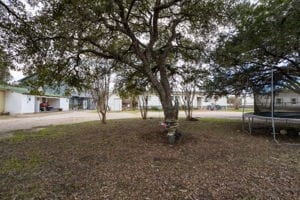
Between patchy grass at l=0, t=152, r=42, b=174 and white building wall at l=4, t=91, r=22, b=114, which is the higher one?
white building wall at l=4, t=91, r=22, b=114

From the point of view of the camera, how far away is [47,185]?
3.28 m

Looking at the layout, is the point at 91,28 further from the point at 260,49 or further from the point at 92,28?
the point at 260,49

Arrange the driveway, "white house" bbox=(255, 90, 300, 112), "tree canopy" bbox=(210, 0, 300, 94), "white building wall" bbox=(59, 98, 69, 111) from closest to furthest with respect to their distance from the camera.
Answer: "tree canopy" bbox=(210, 0, 300, 94) < "white house" bbox=(255, 90, 300, 112) < the driveway < "white building wall" bbox=(59, 98, 69, 111)

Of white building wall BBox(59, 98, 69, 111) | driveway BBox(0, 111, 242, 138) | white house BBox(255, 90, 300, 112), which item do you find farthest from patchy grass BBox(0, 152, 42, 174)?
white building wall BBox(59, 98, 69, 111)

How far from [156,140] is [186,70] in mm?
3436

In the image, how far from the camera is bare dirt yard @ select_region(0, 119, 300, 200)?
3.02m

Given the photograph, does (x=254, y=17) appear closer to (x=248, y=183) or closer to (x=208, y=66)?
(x=208, y=66)

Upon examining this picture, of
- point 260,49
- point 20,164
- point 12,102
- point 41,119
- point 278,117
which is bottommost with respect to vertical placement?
point 20,164

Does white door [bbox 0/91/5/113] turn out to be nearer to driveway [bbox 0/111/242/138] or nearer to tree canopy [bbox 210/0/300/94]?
driveway [bbox 0/111/242/138]

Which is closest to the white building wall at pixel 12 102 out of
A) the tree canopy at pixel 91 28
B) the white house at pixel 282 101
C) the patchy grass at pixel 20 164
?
the tree canopy at pixel 91 28

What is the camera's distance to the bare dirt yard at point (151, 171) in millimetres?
3021

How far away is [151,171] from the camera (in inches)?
150

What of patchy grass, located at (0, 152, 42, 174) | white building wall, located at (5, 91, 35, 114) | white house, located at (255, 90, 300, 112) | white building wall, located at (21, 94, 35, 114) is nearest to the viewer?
patchy grass, located at (0, 152, 42, 174)

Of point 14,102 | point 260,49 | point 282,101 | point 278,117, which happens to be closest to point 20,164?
point 260,49
